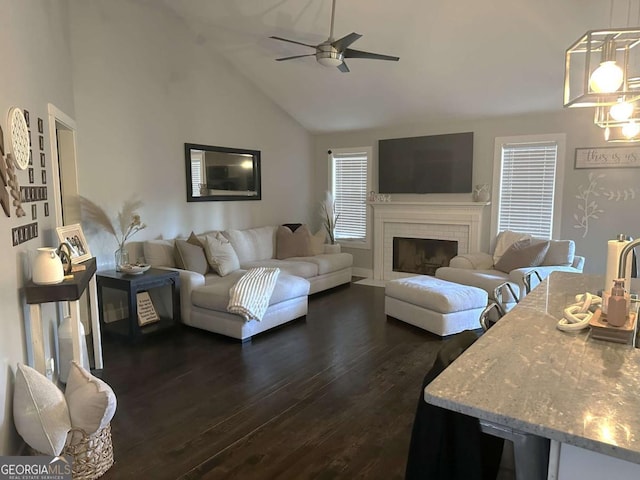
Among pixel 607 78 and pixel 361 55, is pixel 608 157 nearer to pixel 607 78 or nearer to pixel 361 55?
pixel 361 55

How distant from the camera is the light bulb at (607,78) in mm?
1492

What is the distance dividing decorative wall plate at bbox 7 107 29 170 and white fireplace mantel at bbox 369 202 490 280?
15.7ft

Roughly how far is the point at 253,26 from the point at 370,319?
3.49 metres

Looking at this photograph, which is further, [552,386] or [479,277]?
[479,277]

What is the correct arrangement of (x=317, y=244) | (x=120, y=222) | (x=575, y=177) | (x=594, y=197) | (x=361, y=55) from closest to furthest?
(x=361, y=55) → (x=120, y=222) → (x=594, y=197) → (x=575, y=177) → (x=317, y=244)

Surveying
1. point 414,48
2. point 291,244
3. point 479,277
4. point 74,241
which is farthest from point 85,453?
point 414,48

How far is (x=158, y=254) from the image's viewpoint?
15.5 feet

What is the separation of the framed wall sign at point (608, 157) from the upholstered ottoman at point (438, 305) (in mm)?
2038

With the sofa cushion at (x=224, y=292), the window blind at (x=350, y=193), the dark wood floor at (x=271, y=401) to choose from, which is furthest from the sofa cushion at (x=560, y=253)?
the window blind at (x=350, y=193)

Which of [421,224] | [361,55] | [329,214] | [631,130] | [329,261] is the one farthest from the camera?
[329,214]

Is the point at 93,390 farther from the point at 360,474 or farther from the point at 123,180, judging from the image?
the point at 123,180

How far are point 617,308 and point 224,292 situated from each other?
3.20m

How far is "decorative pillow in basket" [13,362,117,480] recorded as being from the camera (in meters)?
2.05

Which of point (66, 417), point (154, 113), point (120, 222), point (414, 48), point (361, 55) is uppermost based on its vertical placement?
point (414, 48)
